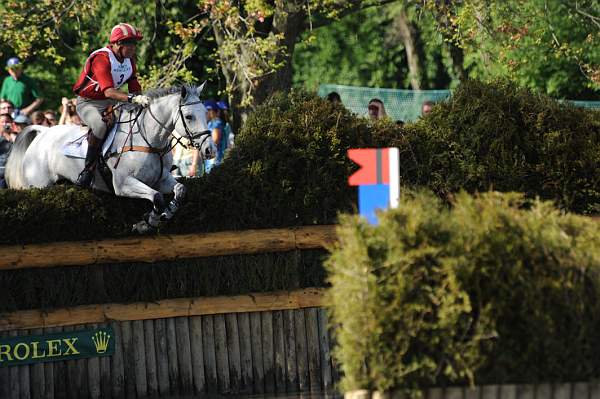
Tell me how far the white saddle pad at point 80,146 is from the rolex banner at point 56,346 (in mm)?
2087

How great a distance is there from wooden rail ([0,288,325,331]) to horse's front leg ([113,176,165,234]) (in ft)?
2.28

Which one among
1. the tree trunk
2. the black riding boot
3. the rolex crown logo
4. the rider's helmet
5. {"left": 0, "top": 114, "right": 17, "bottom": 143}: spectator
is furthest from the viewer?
the tree trunk

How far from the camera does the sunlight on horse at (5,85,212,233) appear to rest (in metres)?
10.2

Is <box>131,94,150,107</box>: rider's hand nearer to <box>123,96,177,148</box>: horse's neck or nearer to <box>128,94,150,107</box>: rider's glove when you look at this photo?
<box>128,94,150,107</box>: rider's glove

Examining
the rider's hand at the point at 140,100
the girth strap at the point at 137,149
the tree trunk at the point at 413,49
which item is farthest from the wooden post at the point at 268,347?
the tree trunk at the point at 413,49

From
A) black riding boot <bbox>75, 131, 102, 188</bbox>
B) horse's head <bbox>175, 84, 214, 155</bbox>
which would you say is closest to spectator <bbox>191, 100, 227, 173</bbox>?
black riding boot <bbox>75, 131, 102, 188</bbox>

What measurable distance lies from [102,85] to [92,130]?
0.52m

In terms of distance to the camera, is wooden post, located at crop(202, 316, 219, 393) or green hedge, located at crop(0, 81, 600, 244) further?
wooden post, located at crop(202, 316, 219, 393)

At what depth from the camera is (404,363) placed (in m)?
6.42

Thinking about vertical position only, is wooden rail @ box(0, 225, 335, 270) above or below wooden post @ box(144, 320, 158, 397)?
above

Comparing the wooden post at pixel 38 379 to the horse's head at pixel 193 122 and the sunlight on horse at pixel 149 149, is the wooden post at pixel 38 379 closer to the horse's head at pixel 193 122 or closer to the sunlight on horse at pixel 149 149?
the sunlight on horse at pixel 149 149

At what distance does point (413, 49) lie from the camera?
89.0ft

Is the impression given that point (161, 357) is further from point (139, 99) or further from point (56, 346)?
point (139, 99)

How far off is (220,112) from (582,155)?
691 cm
